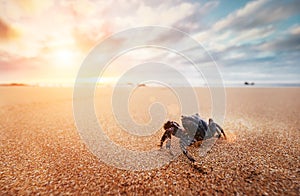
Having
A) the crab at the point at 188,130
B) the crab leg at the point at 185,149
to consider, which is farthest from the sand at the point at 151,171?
the crab at the point at 188,130

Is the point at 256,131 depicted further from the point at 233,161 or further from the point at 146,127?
the point at 146,127

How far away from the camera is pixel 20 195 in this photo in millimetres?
2408

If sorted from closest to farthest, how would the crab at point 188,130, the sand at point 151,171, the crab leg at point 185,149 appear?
1. the sand at point 151,171
2. the crab leg at point 185,149
3. the crab at point 188,130

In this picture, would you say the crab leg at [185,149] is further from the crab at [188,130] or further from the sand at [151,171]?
the sand at [151,171]

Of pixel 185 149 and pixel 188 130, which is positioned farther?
pixel 188 130

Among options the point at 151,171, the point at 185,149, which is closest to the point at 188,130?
the point at 185,149

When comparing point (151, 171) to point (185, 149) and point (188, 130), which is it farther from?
point (188, 130)

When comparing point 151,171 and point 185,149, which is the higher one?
point 185,149

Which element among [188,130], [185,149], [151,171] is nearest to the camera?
[151,171]

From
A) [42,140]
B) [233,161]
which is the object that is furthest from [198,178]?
[42,140]

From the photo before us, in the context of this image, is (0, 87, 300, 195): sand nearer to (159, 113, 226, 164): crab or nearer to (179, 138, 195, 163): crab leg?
(179, 138, 195, 163): crab leg

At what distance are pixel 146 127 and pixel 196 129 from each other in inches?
83.2

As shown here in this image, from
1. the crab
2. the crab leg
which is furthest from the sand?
the crab

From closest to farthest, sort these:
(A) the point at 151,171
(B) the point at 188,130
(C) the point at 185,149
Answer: (A) the point at 151,171 → (C) the point at 185,149 → (B) the point at 188,130
